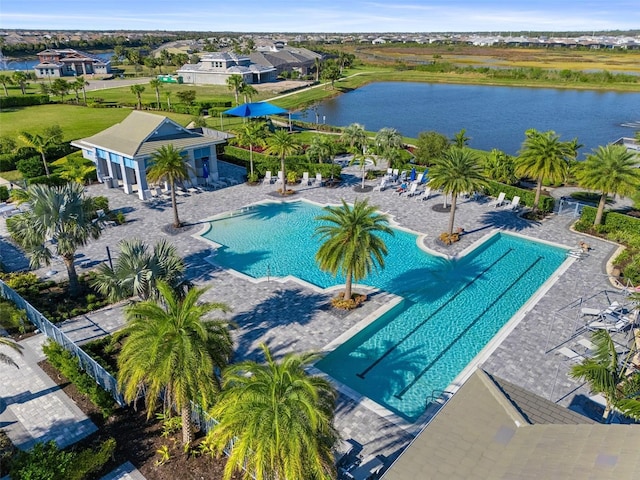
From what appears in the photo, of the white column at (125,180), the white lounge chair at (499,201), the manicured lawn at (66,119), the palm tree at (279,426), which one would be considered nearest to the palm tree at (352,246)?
the palm tree at (279,426)

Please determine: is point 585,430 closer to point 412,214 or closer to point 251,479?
point 251,479

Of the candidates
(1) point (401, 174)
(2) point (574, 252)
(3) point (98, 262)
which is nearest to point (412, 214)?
(1) point (401, 174)

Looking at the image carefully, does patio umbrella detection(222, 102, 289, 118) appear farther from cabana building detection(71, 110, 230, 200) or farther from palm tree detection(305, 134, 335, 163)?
cabana building detection(71, 110, 230, 200)

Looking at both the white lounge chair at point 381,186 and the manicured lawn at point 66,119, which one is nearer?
the white lounge chair at point 381,186

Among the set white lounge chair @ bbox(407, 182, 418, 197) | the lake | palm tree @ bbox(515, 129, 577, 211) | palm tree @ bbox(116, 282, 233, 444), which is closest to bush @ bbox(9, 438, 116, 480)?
palm tree @ bbox(116, 282, 233, 444)

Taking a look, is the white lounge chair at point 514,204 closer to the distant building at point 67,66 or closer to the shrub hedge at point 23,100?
the shrub hedge at point 23,100

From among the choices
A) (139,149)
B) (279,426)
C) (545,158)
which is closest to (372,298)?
(279,426)
